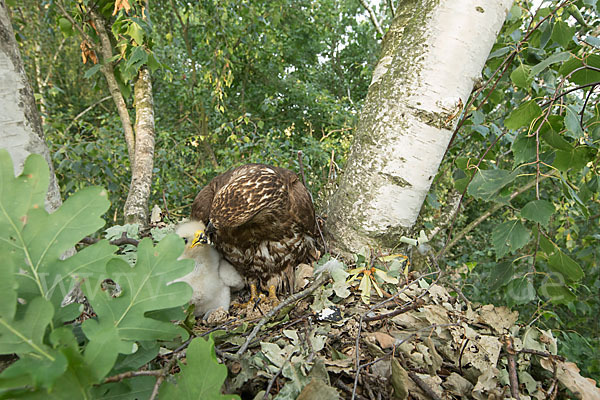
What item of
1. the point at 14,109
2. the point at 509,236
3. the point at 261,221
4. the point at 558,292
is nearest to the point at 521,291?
the point at 558,292

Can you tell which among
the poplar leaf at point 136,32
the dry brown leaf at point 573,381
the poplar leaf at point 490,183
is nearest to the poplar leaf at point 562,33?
the poplar leaf at point 490,183

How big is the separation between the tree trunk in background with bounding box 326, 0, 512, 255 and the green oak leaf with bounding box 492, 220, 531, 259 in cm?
40

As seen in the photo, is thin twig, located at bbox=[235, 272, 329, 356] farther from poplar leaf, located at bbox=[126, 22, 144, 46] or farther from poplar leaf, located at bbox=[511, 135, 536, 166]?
poplar leaf, located at bbox=[126, 22, 144, 46]

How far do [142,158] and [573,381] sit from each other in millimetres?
2259

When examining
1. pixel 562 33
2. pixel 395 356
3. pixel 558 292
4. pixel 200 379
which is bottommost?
pixel 395 356

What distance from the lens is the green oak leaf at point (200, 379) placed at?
0.57 metres

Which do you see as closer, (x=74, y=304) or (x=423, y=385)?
(x=74, y=304)

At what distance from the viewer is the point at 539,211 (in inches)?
41.1

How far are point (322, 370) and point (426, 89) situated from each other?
1.18 m

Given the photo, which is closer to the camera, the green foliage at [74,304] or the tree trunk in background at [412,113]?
the green foliage at [74,304]

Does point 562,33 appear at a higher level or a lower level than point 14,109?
higher

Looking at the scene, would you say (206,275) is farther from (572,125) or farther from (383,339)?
(572,125)

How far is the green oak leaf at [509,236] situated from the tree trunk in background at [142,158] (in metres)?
1.75

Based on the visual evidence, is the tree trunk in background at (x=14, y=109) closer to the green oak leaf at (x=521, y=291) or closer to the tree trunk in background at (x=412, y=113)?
the tree trunk in background at (x=412, y=113)
